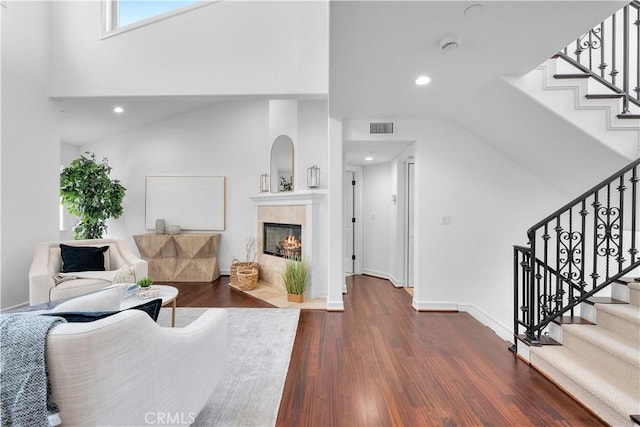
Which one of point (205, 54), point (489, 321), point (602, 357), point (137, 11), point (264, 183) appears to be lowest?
point (489, 321)

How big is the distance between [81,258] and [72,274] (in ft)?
0.72

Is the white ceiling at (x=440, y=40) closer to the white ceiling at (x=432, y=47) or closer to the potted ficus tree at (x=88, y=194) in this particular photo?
the white ceiling at (x=432, y=47)

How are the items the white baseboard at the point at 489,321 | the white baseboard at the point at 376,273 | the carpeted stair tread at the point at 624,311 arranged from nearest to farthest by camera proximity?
the carpeted stair tread at the point at 624,311 → the white baseboard at the point at 489,321 → the white baseboard at the point at 376,273

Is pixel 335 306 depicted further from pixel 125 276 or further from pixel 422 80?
pixel 422 80

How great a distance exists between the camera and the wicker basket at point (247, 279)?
4469 millimetres

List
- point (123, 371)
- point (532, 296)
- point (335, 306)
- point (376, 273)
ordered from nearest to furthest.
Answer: point (123, 371)
point (532, 296)
point (335, 306)
point (376, 273)

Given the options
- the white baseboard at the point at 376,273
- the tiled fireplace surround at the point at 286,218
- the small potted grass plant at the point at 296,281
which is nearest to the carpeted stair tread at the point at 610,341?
the small potted grass plant at the point at 296,281

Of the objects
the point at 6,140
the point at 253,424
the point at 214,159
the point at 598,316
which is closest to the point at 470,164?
the point at 598,316

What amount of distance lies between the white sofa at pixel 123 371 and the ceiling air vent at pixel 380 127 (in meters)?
3.16

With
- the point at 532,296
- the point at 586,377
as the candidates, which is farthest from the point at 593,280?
the point at 586,377

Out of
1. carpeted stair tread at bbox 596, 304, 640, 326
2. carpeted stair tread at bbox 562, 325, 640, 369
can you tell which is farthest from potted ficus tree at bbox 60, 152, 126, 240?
carpeted stair tread at bbox 596, 304, 640, 326

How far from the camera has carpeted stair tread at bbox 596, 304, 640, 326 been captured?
1.98m

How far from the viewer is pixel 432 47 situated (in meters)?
2.13

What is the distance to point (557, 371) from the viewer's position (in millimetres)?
2082
